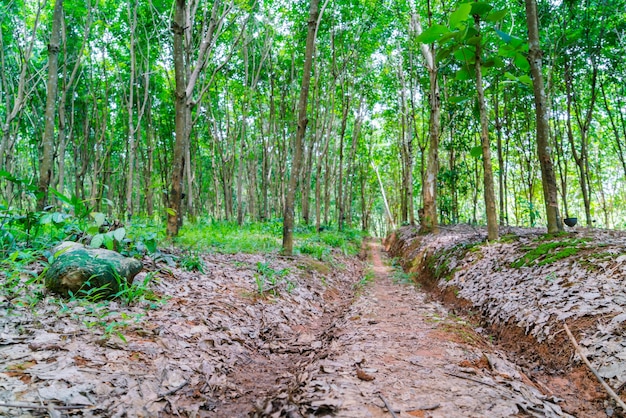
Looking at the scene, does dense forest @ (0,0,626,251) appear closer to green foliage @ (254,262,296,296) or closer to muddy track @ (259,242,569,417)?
green foliage @ (254,262,296,296)

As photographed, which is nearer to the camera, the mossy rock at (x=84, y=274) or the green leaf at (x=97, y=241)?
the green leaf at (x=97, y=241)

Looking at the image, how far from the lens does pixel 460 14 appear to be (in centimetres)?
558

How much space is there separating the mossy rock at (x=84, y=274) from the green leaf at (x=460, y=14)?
582 cm

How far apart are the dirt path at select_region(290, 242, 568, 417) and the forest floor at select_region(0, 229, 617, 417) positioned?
0.01 meters

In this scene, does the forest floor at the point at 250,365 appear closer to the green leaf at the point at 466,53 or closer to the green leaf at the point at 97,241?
the green leaf at the point at 97,241

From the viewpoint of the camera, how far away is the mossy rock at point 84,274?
12.5 feet

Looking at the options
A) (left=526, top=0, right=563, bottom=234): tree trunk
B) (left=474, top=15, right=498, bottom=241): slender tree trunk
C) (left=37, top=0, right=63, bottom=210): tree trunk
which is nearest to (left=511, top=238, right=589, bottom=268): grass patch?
(left=526, top=0, right=563, bottom=234): tree trunk

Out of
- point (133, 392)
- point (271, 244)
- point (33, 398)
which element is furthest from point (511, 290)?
point (271, 244)

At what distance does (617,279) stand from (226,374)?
13.8 feet

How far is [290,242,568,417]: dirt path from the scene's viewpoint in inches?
93.3

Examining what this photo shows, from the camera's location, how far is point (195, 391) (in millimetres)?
2902

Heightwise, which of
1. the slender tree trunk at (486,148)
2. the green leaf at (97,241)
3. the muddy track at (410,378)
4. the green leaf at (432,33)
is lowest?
the muddy track at (410,378)

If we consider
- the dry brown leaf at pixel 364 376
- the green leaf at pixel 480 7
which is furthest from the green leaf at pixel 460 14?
the dry brown leaf at pixel 364 376

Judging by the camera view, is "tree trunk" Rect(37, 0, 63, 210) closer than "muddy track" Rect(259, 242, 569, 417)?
No
